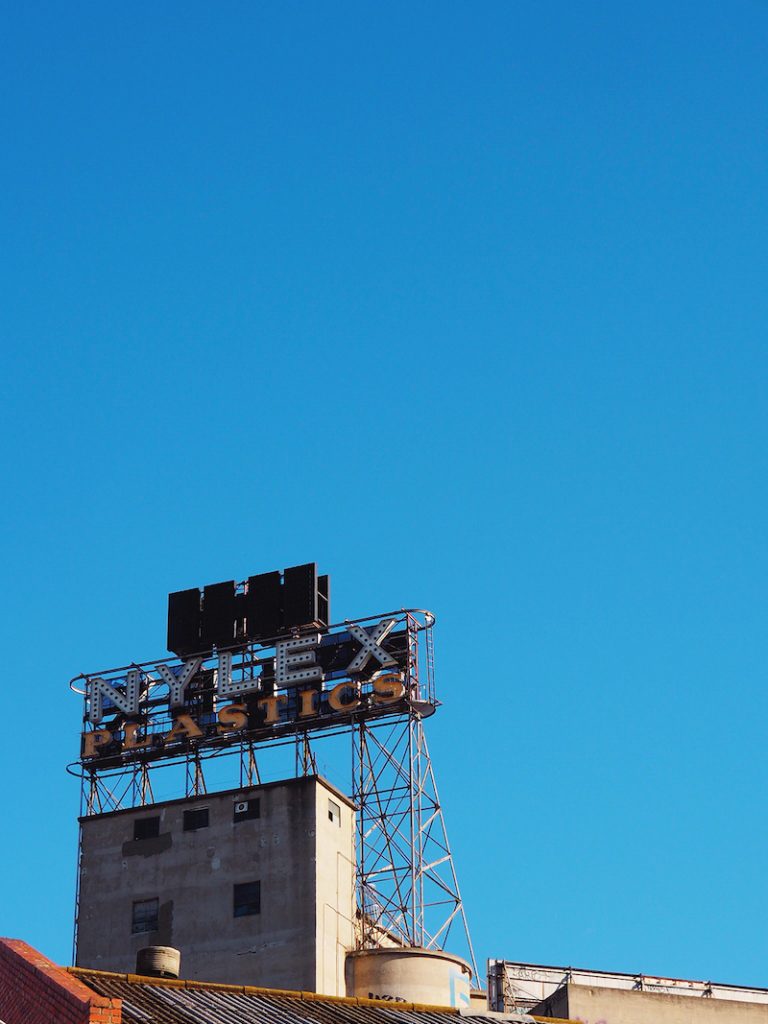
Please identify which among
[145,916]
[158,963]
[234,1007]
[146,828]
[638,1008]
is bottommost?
[234,1007]

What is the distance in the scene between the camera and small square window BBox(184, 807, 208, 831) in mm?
82438

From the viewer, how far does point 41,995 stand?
36.7 m

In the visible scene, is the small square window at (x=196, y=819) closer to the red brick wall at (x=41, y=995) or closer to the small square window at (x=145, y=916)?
the small square window at (x=145, y=916)

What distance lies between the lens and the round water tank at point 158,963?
1834 inches

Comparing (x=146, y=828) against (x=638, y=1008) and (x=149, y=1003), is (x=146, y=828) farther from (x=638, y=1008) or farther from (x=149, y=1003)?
(x=149, y=1003)

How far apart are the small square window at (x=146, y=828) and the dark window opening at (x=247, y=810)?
4.28 m

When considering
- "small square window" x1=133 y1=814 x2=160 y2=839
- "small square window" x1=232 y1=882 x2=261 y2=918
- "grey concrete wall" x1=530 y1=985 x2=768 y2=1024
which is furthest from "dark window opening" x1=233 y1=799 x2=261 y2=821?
"grey concrete wall" x1=530 y1=985 x2=768 y2=1024

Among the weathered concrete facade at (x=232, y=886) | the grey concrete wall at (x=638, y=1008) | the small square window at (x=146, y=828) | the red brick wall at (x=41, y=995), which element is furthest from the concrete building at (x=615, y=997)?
the red brick wall at (x=41, y=995)

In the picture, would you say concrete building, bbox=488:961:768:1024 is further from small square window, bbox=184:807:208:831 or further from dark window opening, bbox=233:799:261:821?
small square window, bbox=184:807:208:831

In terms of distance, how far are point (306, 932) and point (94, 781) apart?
651 inches

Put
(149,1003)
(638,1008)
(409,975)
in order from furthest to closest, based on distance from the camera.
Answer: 1. (409,975)
2. (638,1008)
3. (149,1003)

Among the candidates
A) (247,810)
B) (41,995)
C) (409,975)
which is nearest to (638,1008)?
(409,975)

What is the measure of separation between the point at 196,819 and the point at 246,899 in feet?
17.3

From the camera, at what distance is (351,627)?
284 ft
